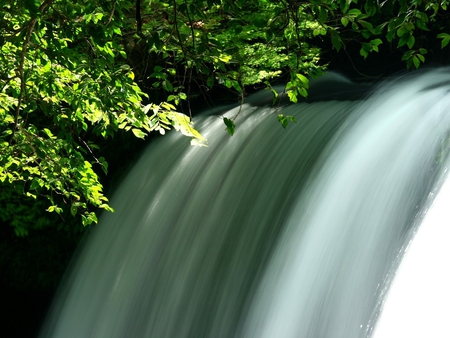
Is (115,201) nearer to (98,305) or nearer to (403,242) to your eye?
(98,305)

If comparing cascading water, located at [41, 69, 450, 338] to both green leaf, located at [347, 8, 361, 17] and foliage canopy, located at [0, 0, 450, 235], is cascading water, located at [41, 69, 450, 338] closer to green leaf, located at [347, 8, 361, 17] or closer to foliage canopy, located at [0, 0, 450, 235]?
foliage canopy, located at [0, 0, 450, 235]

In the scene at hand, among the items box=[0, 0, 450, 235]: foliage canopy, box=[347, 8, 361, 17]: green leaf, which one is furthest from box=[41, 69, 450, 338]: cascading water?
box=[347, 8, 361, 17]: green leaf

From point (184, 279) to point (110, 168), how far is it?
10.8ft

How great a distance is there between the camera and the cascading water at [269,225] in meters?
4.86

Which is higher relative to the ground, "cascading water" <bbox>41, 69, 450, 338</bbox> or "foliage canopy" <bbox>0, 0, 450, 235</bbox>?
"foliage canopy" <bbox>0, 0, 450, 235</bbox>

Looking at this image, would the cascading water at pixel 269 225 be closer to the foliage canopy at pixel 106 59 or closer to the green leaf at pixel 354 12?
the foliage canopy at pixel 106 59

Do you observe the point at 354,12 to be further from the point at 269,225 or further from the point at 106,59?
the point at 269,225

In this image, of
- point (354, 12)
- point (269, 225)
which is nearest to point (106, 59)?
point (354, 12)

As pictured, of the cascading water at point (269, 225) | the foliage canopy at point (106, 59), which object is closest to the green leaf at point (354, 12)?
the foliage canopy at point (106, 59)

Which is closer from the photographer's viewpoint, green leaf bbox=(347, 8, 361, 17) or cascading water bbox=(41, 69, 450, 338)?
green leaf bbox=(347, 8, 361, 17)

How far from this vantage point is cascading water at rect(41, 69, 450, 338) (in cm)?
486

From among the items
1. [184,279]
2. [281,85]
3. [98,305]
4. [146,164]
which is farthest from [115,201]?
[281,85]

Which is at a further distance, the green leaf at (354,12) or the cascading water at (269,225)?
the cascading water at (269,225)

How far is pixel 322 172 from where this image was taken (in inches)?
235
